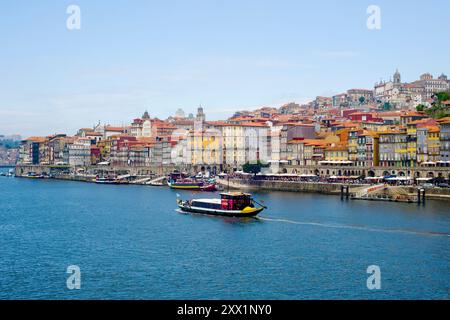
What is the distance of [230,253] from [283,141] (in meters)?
69.2

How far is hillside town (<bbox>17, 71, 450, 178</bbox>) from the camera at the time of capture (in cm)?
7912

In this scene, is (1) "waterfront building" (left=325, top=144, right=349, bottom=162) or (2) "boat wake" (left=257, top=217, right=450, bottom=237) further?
(1) "waterfront building" (left=325, top=144, right=349, bottom=162)

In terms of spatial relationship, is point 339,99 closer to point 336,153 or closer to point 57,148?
point 57,148

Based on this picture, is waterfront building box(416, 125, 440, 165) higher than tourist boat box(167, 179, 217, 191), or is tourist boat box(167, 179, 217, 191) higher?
waterfront building box(416, 125, 440, 165)

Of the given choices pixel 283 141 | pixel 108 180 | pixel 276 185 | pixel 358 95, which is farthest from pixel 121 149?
pixel 358 95

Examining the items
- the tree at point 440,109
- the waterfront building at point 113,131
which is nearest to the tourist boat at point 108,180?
the waterfront building at point 113,131

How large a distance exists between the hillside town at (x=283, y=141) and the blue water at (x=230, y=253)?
2437 cm

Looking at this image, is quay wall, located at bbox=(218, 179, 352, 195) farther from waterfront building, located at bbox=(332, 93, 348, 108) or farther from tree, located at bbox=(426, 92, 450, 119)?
waterfront building, located at bbox=(332, 93, 348, 108)

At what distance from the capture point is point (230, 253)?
33844 millimetres

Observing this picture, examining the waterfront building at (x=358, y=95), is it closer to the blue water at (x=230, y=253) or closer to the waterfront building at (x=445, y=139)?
the waterfront building at (x=445, y=139)

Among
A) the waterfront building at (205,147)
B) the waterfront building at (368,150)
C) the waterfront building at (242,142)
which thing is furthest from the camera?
the waterfront building at (205,147)

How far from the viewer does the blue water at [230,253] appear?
25.9 meters

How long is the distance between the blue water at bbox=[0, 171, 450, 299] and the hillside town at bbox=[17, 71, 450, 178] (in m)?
24.4

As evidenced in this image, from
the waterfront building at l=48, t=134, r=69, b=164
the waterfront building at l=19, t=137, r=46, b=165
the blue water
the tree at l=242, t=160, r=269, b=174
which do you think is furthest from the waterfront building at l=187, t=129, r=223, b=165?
the waterfront building at l=19, t=137, r=46, b=165
